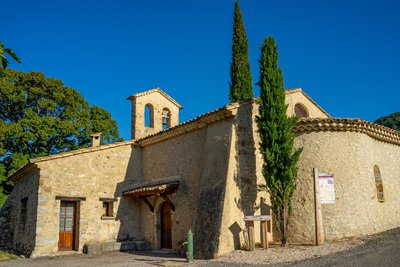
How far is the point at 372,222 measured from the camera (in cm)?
1177

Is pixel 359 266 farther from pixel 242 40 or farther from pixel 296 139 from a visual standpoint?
pixel 242 40

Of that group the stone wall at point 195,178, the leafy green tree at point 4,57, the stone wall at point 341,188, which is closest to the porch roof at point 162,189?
the stone wall at point 195,178

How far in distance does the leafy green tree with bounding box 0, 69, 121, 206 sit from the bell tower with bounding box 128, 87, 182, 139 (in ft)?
28.5

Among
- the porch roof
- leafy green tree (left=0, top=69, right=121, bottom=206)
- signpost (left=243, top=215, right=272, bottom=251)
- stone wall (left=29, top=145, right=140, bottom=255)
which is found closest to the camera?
signpost (left=243, top=215, right=272, bottom=251)

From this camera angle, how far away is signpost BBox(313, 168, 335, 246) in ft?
33.8

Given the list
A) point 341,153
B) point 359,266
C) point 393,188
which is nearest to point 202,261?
point 359,266

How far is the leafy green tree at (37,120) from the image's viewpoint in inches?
891

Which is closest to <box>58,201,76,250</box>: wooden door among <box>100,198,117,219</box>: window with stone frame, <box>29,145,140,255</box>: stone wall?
<box>29,145,140,255</box>: stone wall

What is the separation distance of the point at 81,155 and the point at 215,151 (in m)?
6.21

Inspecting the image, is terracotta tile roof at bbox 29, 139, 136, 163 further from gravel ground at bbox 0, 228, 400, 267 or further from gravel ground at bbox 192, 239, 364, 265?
gravel ground at bbox 192, 239, 364, 265

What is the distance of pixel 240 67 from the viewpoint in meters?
18.8

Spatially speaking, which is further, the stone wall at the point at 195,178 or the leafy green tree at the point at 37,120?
the leafy green tree at the point at 37,120

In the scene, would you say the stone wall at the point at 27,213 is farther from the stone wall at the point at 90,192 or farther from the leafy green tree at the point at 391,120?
the leafy green tree at the point at 391,120

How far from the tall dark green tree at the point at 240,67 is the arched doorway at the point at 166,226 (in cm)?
663
